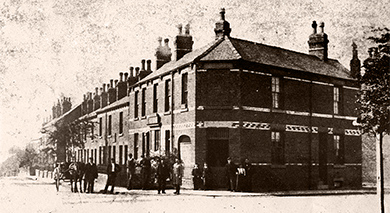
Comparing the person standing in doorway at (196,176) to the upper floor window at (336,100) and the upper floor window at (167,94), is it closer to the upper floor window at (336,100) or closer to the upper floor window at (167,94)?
the upper floor window at (167,94)

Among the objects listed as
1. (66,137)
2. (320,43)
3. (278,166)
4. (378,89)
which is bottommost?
(278,166)

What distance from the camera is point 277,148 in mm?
27547

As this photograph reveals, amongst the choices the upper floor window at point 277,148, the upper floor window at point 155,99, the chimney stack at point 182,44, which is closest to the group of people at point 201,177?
the upper floor window at point 277,148

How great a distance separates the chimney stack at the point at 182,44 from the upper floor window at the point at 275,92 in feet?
21.2

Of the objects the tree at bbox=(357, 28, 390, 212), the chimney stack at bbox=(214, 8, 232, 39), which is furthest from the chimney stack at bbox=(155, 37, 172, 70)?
the tree at bbox=(357, 28, 390, 212)

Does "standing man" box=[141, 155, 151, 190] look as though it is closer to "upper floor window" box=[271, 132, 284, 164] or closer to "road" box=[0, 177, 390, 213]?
"road" box=[0, 177, 390, 213]

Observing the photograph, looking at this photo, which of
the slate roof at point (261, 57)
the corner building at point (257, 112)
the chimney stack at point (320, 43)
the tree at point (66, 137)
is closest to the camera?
the corner building at point (257, 112)

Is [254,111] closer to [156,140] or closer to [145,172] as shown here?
[145,172]

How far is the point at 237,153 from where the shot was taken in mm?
25266

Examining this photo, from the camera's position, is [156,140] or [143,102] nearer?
[156,140]

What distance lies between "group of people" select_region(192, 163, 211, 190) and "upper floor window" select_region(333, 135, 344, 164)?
10.00 meters

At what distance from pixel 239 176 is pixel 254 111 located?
4.01 m

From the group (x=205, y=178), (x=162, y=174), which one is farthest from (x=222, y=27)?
(x=162, y=174)

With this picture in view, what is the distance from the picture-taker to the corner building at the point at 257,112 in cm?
2572
